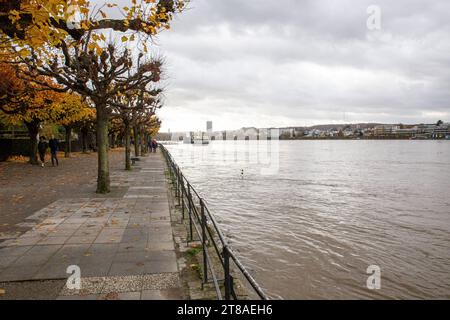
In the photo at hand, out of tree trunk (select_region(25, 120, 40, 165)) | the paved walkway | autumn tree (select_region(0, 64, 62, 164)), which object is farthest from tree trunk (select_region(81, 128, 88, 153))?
the paved walkway

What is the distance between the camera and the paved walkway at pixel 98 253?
516 centimetres

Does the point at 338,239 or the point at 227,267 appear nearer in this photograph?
the point at 227,267

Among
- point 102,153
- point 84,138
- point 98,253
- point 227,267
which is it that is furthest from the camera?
point 84,138

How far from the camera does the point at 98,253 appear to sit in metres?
6.68

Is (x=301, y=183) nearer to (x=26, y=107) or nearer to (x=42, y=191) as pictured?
(x=42, y=191)

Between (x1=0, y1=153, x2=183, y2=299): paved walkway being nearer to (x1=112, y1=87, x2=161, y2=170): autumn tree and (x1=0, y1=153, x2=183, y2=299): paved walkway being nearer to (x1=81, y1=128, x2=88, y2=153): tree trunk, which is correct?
(x1=112, y1=87, x2=161, y2=170): autumn tree

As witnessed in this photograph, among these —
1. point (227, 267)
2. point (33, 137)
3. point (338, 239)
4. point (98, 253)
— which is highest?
point (33, 137)

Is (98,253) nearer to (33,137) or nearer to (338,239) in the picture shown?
(338,239)

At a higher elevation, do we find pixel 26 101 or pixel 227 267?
pixel 26 101

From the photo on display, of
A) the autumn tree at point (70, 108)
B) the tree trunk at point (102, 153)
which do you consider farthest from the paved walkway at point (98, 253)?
the autumn tree at point (70, 108)

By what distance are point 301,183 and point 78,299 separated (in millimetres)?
21723

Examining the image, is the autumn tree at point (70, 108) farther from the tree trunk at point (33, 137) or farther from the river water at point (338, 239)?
the river water at point (338, 239)

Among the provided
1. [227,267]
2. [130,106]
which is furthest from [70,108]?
[227,267]
